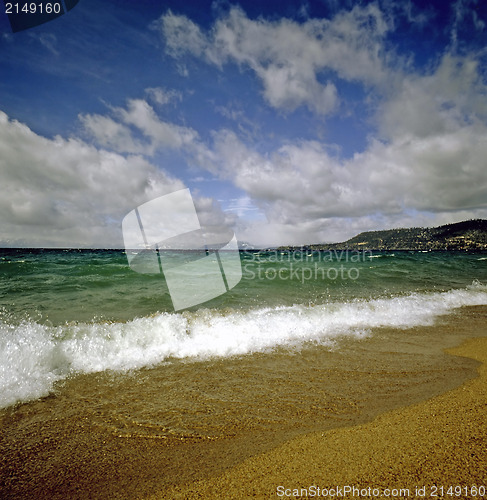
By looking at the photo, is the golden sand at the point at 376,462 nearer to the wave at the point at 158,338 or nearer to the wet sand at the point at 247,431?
the wet sand at the point at 247,431

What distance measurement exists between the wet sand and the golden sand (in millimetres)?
11

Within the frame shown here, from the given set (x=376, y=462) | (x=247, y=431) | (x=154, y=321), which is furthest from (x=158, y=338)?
(x=376, y=462)

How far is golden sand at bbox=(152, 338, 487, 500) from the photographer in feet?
6.76

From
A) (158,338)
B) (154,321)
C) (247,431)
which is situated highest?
(154,321)

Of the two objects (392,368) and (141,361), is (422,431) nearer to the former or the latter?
(392,368)

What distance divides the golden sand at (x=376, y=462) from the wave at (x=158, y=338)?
2.79 m

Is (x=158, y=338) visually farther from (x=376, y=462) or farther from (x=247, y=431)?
(x=376, y=462)

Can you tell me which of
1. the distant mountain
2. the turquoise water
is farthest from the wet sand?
the distant mountain

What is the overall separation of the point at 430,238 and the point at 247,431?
132877 millimetres

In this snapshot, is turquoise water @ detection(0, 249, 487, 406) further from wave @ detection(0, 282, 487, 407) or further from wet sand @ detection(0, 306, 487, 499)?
wet sand @ detection(0, 306, 487, 499)

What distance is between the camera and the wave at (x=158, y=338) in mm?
4238

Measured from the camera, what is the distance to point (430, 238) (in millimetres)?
108000

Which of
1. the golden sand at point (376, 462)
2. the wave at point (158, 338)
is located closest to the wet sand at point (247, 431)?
the golden sand at point (376, 462)

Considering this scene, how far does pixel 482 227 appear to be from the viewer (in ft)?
319
